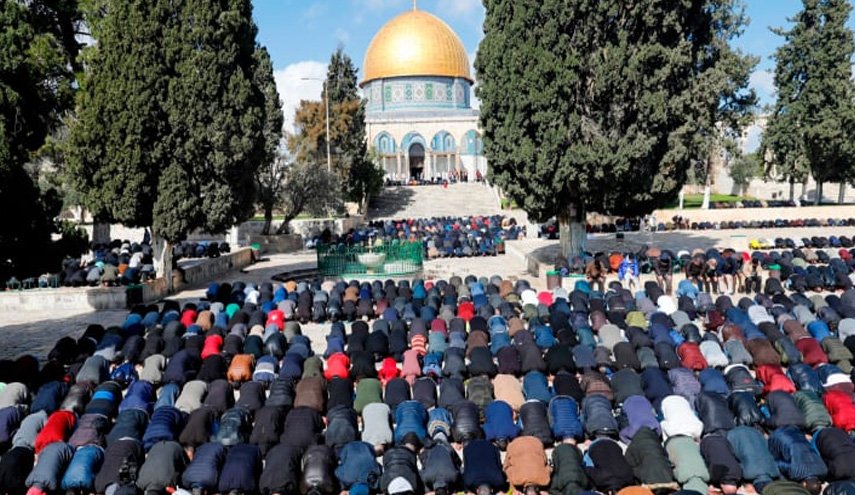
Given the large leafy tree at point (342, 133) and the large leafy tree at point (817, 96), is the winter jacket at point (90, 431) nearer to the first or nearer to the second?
the large leafy tree at point (342, 133)

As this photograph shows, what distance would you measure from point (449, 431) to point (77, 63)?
22.5 metres

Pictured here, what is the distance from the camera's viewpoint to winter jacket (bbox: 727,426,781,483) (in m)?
7.77

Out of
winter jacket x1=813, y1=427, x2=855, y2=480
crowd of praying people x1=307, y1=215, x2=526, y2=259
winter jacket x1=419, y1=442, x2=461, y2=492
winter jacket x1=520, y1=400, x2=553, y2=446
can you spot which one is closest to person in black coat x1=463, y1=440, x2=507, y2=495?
winter jacket x1=419, y1=442, x2=461, y2=492

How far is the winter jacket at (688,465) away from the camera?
7.68 metres

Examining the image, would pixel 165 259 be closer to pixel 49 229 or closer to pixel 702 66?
pixel 49 229

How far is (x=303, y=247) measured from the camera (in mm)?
34812

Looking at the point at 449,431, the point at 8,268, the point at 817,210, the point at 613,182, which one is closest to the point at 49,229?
the point at 8,268

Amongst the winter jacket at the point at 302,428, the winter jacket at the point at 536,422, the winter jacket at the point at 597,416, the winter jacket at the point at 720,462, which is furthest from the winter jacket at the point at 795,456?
the winter jacket at the point at 302,428

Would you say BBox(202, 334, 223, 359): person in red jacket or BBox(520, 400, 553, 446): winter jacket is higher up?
BBox(202, 334, 223, 359): person in red jacket

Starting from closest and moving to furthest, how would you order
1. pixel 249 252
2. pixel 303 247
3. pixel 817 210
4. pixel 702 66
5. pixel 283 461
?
pixel 283 461, pixel 702 66, pixel 249 252, pixel 303 247, pixel 817 210

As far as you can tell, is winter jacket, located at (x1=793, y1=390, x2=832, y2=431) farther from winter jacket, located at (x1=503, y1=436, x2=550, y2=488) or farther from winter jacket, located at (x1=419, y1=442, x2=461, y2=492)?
winter jacket, located at (x1=419, y1=442, x2=461, y2=492)

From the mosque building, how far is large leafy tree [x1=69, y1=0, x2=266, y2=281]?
122 feet

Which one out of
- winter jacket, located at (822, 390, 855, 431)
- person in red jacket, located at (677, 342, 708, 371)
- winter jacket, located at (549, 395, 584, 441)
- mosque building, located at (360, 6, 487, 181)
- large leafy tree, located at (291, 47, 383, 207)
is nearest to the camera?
winter jacket, located at (822, 390, 855, 431)

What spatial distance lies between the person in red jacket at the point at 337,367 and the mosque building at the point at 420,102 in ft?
155
